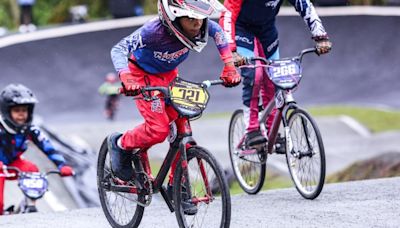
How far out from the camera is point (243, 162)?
32.5ft

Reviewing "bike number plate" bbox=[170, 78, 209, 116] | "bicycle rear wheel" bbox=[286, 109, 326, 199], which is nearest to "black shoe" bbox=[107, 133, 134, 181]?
"bike number plate" bbox=[170, 78, 209, 116]

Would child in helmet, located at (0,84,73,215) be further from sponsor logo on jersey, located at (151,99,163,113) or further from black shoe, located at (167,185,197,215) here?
black shoe, located at (167,185,197,215)

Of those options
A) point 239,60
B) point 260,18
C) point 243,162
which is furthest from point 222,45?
point 243,162

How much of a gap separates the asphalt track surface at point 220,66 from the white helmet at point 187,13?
17107mm

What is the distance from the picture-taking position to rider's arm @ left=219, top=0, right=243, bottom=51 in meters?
8.82

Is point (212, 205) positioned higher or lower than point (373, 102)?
higher

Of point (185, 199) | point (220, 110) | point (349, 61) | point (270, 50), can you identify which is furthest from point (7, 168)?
point (349, 61)

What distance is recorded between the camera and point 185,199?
22.2ft

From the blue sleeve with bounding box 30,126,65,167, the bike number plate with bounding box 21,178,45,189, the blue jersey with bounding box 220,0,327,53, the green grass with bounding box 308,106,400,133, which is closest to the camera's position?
the blue jersey with bounding box 220,0,327,53

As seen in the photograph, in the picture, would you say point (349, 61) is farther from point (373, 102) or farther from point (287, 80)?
point (287, 80)

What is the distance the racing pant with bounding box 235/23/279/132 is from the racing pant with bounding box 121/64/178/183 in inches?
80.2

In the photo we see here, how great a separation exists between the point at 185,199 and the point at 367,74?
60.1ft

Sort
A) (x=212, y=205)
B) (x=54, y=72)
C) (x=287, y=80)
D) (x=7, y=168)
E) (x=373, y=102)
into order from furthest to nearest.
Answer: (x=54, y=72), (x=373, y=102), (x=7, y=168), (x=287, y=80), (x=212, y=205)

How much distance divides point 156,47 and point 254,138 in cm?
238
